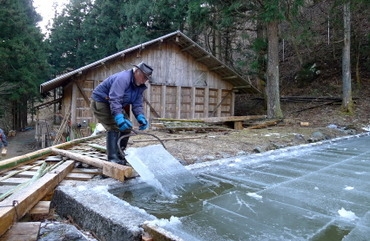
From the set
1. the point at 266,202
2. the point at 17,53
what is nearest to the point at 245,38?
the point at 266,202

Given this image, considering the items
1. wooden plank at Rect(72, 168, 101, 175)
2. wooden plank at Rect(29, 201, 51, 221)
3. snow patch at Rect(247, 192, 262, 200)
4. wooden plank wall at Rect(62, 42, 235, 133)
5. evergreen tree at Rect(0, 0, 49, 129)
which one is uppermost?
evergreen tree at Rect(0, 0, 49, 129)

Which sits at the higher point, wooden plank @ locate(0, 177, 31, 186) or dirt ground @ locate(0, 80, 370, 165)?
dirt ground @ locate(0, 80, 370, 165)

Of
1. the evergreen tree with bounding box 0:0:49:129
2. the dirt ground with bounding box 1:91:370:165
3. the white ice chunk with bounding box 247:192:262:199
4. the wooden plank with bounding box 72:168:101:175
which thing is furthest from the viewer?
the evergreen tree with bounding box 0:0:49:129

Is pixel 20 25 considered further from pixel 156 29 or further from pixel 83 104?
pixel 83 104

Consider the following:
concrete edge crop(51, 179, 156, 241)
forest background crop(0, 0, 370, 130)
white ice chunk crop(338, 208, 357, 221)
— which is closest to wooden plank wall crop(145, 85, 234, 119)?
forest background crop(0, 0, 370, 130)

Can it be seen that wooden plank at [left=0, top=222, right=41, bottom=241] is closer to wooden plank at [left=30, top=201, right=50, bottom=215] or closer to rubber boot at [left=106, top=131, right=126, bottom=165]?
wooden plank at [left=30, top=201, right=50, bottom=215]

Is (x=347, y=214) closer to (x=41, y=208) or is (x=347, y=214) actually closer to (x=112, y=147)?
(x=41, y=208)

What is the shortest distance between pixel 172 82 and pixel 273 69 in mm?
4360

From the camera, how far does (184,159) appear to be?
390 centimetres

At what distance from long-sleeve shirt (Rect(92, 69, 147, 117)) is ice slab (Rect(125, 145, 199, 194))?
55cm

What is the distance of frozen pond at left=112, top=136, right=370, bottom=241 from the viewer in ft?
5.95

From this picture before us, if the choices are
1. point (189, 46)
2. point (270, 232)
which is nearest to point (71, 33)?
point (189, 46)

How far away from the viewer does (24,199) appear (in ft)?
6.68

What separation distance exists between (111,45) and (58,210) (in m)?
19.4
